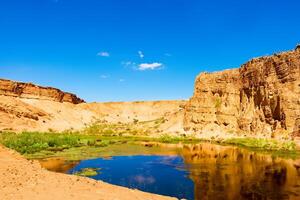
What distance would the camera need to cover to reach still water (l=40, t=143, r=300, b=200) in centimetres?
2192

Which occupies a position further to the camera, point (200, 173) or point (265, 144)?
point (265, 144)

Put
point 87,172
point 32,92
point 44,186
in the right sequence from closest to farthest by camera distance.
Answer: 1. point 44,186
2. point 87,172
3. point 32,92

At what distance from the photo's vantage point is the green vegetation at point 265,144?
1802 inches

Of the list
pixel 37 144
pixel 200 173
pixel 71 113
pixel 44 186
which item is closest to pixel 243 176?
pixel 200 173

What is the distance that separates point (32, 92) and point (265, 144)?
69669 mm

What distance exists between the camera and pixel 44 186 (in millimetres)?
18328

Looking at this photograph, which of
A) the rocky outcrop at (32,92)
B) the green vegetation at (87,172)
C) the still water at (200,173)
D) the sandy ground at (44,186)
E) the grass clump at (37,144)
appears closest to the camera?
the sandy ground at (44,186)

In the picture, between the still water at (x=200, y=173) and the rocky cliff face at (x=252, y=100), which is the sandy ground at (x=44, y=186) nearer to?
the still water at (x=200, y=173)

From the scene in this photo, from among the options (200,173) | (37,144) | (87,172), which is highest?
(37,144)

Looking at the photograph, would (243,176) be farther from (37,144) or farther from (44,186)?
(37,144)

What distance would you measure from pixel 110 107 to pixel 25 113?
→ 1753 inches

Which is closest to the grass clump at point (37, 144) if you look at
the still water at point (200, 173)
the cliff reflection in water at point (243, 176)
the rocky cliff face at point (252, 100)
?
the still water at point (200, 173)

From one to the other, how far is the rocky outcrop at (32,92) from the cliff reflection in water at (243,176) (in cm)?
6534

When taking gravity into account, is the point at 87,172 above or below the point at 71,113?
below
